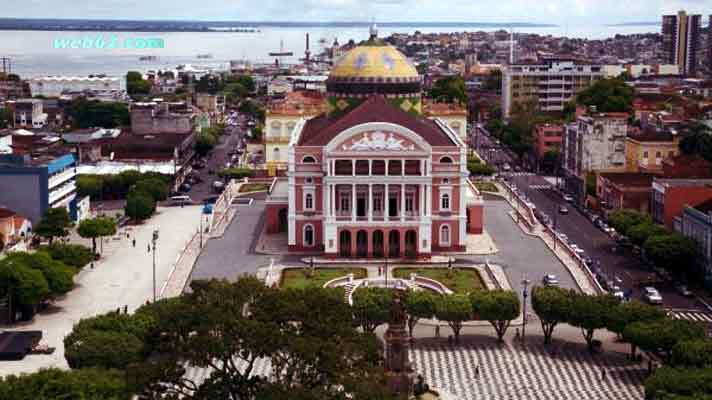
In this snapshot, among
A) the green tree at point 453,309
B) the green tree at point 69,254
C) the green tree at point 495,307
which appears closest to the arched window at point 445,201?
the green tree at point 495,307

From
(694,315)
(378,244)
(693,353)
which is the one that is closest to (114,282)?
(378,244)

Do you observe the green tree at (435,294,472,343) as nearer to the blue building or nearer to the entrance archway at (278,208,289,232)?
the entrance archway at (278,208,289,232)

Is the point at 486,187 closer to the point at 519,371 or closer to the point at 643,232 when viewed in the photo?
the point at 643,232

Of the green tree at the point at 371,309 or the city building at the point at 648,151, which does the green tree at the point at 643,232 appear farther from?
the green tree at the point at 371,309

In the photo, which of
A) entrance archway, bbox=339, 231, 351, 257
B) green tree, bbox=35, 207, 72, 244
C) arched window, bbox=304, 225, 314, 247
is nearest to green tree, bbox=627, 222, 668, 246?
entrance archway, bbox=339, 231, 351, 257

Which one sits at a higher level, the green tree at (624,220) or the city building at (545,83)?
the city building at (545,83)

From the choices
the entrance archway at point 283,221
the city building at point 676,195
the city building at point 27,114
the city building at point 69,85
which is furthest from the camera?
the city building at point 69,85
